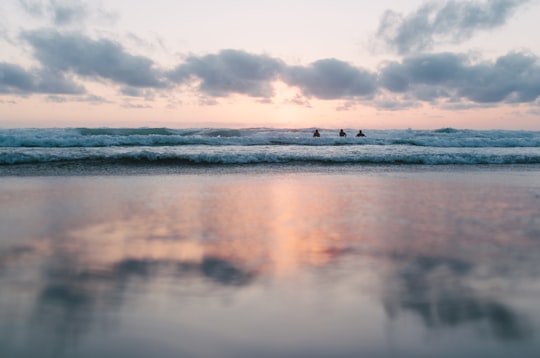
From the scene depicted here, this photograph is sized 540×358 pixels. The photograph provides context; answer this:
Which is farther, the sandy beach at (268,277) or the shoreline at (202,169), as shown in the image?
the shoreline at (202,169)

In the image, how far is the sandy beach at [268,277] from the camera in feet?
7.34

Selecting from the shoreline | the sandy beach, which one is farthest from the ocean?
the shoreline

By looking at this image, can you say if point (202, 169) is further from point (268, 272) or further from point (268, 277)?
point (268, 277)

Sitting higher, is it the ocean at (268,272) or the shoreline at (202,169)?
the shoreline at (202,169)

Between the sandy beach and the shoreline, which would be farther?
the shoreline

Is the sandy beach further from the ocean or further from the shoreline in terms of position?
the shoreline

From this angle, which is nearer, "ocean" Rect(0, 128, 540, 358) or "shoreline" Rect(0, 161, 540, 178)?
"ocean" Rect(0, 128, 540, 358)

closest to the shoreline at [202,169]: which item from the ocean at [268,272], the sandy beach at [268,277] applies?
the ocean at [268,272]

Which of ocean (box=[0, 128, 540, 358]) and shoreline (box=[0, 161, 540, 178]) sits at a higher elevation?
shoreline (box=[0, 161, 540, 178])

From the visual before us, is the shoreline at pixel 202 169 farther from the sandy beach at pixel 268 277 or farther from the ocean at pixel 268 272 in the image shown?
the sandy beach at pixel 268 277

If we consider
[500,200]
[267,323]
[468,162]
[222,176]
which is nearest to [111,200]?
[222,176]

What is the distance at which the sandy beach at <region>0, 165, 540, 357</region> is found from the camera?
2.24 meters

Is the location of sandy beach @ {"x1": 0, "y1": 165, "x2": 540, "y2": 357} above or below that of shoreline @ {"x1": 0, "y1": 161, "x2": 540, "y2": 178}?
below

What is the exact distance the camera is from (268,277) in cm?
313
